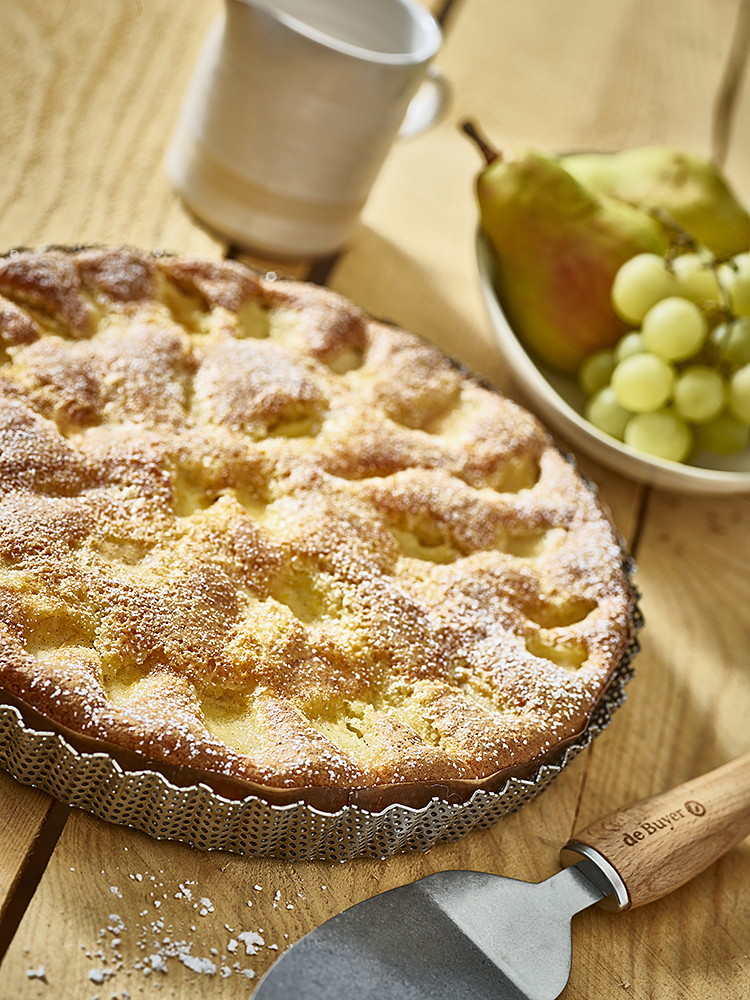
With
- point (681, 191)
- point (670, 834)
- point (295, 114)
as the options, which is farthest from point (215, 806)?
point (681, 191)

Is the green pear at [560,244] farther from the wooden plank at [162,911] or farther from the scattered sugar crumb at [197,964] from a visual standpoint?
the scattered sugar crumb at [197,964]

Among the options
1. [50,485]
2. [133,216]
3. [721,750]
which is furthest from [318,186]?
[721,750]

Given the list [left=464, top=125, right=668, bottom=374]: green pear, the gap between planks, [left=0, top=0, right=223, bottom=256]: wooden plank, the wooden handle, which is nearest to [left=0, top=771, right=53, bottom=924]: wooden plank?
the gap between planks

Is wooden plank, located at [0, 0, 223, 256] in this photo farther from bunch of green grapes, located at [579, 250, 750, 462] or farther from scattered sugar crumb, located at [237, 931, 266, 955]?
scattered sugar crumb, located at [237, 931, 266, 955]

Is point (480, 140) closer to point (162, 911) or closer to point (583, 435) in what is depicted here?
point (583, 435)

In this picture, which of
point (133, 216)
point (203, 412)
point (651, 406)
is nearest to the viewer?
point (203, 412)

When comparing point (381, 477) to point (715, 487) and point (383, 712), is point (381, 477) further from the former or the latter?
point (715, 487)
